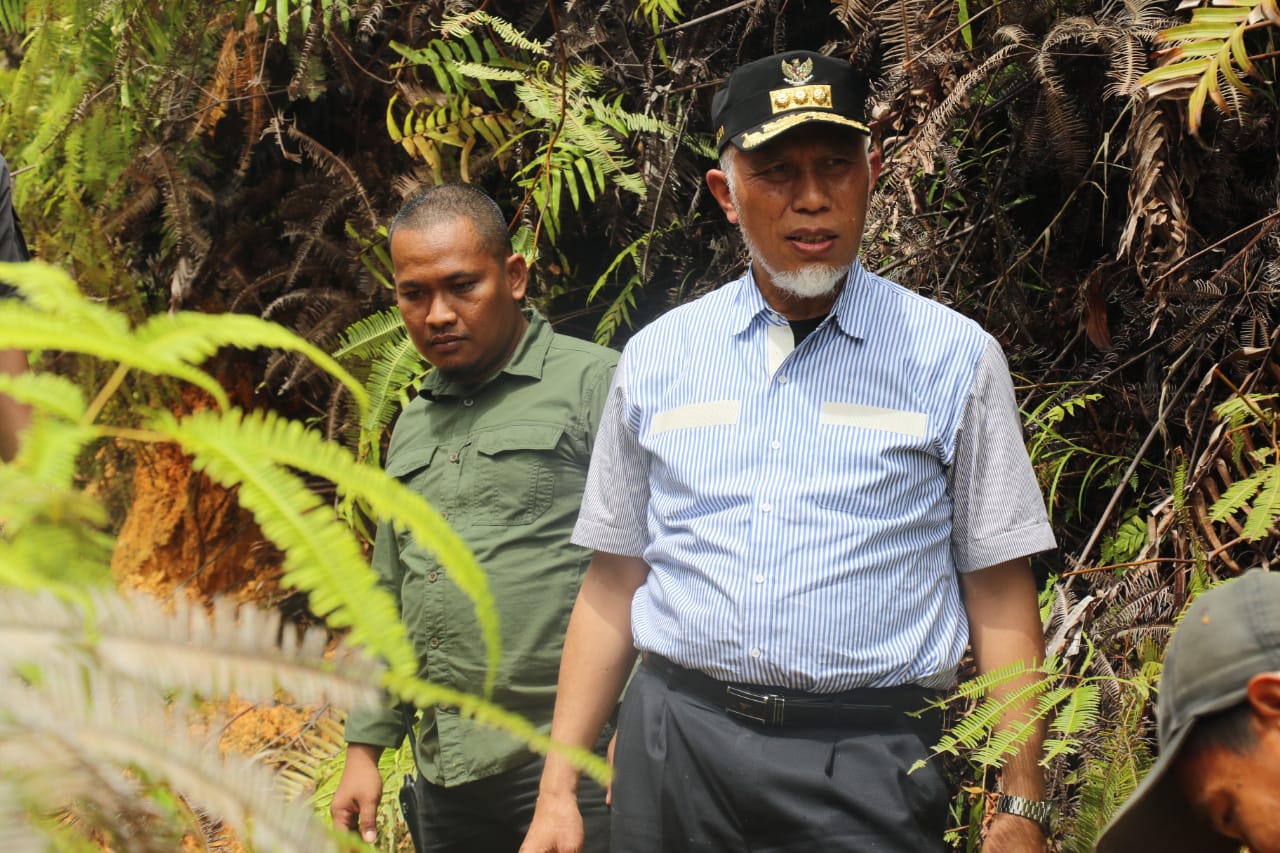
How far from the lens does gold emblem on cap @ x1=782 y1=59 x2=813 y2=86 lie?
2439mm

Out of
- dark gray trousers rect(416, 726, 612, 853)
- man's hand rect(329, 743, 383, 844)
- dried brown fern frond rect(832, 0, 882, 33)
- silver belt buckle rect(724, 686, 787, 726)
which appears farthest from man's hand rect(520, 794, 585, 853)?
dried brown fern frond rect(832, 0, 882, 33)

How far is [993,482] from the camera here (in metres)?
2.21

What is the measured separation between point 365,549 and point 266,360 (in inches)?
45.7

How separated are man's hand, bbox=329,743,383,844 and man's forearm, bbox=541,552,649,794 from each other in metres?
0.69

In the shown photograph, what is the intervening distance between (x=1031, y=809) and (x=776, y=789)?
0.46 metres

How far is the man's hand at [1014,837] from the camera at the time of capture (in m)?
2.10

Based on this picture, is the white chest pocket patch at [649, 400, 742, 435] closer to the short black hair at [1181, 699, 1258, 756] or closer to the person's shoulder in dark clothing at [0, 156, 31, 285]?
the short black hair at [1181, 699, 1258, 756]

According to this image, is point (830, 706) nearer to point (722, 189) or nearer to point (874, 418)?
point (874, 418)

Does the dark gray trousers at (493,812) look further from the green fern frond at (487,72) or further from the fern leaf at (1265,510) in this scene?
the green fern frond at (487,72)

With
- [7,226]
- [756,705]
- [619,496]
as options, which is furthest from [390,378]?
[756,705]

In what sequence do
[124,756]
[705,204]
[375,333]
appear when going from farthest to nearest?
[705,204] < [375,333] < [124,756]

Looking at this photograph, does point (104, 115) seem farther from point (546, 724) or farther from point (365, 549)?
point (546, 724)

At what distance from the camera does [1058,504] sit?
10.8 ft

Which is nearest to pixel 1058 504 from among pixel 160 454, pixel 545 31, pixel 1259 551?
pixel 1259 551
